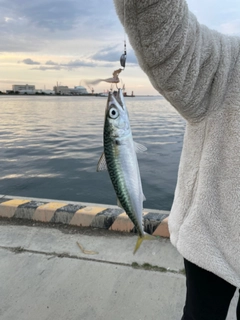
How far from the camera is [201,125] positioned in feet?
4.26

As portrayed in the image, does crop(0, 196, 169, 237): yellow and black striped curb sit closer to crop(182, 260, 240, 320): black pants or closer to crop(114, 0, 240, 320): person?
crop(182, 260, 240, 320): black pants

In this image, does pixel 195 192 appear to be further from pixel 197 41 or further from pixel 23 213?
pixel 23 213

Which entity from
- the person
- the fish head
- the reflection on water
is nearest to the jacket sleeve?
the person

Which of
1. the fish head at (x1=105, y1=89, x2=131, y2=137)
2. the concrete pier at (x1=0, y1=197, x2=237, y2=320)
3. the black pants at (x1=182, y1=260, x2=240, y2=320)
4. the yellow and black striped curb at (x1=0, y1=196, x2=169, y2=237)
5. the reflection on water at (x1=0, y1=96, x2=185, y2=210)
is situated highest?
the fish head at (x1=105, y1=89, x2=131, y2=137)

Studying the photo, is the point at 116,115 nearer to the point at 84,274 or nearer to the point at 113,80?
the point at 113,80

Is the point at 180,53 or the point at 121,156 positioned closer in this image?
the point at 180,53

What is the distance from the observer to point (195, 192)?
138 cm

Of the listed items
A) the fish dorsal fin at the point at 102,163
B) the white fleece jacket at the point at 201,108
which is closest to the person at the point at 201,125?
the white fleece jacket at the point at 201,108

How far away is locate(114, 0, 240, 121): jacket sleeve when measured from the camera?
1100mm

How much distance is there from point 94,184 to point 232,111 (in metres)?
6.43

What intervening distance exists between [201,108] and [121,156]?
1.38ft

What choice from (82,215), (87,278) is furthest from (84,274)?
(82,215)

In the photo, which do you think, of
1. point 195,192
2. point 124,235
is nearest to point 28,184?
point 124,235

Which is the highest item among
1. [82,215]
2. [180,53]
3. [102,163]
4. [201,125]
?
[180,53]
